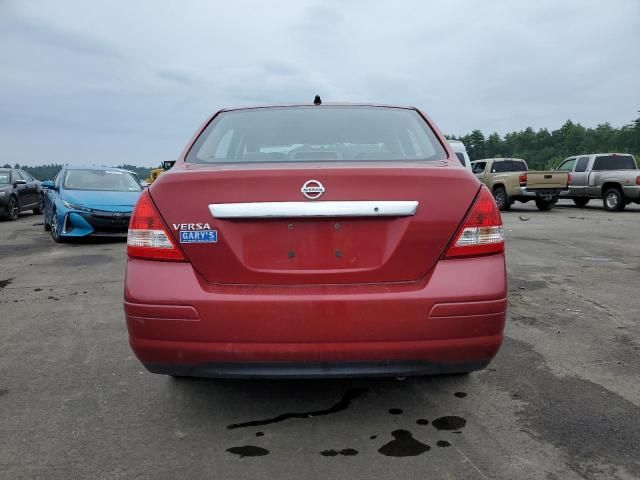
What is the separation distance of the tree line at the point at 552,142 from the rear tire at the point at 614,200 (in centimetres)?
10931

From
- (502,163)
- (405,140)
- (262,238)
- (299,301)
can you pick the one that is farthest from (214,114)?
(502,163)

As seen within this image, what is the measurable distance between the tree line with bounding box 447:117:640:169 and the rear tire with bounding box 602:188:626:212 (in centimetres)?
10931

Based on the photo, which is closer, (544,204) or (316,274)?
(316,274)

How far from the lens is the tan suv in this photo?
1841cm

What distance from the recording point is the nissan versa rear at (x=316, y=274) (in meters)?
2.50

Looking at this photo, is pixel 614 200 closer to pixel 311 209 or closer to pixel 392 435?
pixel 392 435

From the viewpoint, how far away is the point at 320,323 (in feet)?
8.17

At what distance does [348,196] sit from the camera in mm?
2527

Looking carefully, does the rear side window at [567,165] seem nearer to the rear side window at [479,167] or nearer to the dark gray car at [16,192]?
the rear side window at [479,167]

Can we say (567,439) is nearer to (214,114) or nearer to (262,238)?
(262,238)

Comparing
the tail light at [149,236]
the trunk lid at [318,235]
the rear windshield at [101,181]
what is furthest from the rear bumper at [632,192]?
the tail light at [149,236]

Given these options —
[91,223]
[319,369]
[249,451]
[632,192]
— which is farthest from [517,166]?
[249,451]

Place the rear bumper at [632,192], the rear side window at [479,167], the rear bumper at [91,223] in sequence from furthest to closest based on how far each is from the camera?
the rear side window at [479,167] → the rear bumper at [632,192] → the rear bumper at [91,223]

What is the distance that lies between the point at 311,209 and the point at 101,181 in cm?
1024
